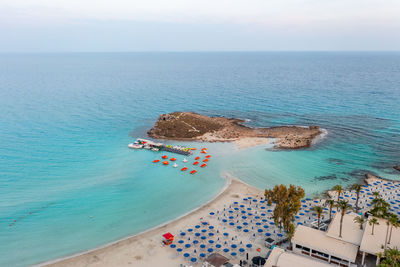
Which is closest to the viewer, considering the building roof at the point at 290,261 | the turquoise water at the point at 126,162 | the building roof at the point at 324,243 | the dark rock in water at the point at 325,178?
the building roof at the point at 290,261

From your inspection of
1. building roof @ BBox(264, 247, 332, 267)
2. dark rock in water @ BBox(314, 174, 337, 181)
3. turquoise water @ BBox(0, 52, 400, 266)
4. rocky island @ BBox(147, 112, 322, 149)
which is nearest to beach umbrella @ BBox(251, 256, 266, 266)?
building roof @ BBox(264, 247, 332, 267)

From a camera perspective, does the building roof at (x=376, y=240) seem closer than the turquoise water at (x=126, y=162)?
Yes

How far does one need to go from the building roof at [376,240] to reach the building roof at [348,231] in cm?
91

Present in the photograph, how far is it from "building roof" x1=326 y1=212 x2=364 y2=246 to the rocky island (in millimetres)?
37122

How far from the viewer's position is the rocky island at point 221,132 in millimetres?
78325

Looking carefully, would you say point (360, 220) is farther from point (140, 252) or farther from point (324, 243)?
A: point (140, 252)

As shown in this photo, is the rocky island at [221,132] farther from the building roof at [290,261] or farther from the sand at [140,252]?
the building roof at [290,261]

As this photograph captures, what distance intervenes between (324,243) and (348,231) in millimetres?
3964

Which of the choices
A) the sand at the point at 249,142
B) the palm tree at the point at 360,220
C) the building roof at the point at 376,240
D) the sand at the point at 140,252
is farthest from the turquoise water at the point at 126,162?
the building roof at the point at 376,240

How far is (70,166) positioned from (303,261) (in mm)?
52794

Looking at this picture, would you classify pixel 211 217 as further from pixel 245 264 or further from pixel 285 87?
pixel 285 87

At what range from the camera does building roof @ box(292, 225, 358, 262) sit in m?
32.6

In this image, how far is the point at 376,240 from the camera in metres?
33.1

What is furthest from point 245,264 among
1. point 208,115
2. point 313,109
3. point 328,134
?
point 313,109
